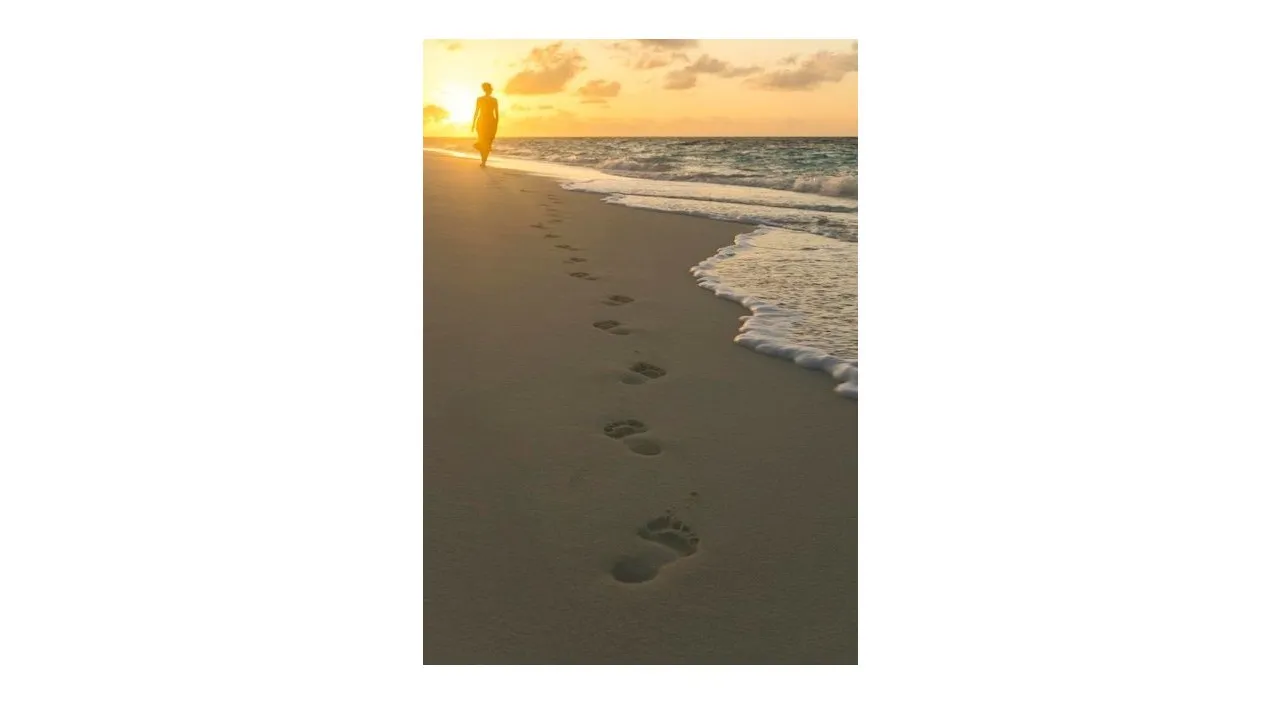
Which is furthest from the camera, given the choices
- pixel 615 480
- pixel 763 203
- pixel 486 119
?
pixel 763 203

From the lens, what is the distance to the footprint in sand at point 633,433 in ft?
8.61

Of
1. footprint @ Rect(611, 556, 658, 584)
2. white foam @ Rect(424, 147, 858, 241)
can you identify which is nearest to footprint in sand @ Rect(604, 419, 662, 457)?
footprint @ Rect(611, 556, 658, 584)

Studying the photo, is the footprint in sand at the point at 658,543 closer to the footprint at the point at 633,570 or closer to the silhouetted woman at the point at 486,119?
the footprint at the point at 633,570

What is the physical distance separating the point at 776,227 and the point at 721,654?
2.22 m

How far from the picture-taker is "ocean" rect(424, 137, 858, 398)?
3.04m

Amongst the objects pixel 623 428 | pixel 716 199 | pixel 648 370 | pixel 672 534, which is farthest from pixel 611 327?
pixel 716 199

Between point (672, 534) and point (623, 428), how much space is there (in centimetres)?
42

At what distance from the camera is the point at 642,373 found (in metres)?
2.96

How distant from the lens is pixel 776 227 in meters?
4.05

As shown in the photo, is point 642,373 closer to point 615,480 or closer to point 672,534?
point 615,480

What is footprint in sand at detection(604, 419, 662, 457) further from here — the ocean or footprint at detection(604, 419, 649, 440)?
the ocean

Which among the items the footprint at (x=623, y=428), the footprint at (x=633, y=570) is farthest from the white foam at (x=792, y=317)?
the footprint at (x=633, y=570)

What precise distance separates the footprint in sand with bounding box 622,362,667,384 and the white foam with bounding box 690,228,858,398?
37 centimetres
